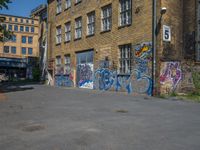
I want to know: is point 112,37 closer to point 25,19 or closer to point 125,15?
point 125,15

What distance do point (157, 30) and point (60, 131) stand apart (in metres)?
11.1

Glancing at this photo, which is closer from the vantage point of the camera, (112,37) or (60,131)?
(60,131)

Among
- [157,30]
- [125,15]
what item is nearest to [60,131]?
[157,30]

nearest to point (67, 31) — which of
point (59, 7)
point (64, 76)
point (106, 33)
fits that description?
point (59, 7)

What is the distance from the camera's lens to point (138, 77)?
17.0 metres

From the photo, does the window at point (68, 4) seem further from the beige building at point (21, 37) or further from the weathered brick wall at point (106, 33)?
the beige building at point (21, 37)

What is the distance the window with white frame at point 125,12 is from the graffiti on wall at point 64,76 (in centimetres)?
837

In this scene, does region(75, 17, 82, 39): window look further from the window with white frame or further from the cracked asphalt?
the cracked asphalt

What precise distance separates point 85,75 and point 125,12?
6.72m

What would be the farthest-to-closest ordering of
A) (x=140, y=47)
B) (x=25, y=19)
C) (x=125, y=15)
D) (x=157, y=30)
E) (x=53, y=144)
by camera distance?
1. (x=25, y=19)
2. (x=125, y=15)
3. (x=140, y=47)
4. (x=157, y=30)
5. (x=53, y=144)

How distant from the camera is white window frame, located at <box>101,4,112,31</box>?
20.0m

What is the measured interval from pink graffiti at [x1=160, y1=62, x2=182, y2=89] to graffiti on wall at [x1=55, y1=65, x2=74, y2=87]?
434 inches

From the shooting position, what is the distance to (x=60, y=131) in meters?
6.53

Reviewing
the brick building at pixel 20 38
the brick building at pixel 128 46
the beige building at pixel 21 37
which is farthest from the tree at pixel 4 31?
the beige building at pixel 21 37
